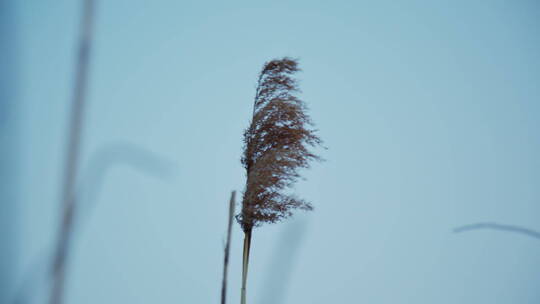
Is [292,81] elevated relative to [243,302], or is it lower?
elevated

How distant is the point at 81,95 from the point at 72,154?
2.0 inches

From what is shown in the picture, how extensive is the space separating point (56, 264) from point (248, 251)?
345 centimetres

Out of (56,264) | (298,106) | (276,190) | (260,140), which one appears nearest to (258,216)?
(276,190)

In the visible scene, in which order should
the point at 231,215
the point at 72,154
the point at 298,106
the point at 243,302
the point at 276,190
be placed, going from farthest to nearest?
the point at 298,106 → the point at 276,190 → the point at 243,302 → the point at 231,215 → the point at 72,154

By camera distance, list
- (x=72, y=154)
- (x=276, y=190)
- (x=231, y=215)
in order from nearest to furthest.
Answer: (x=72, y=154), (x=231, y=215), (x=276, y=190)

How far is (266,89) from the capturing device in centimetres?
415

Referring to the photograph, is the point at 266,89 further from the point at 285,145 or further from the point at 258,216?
the point at 258,216

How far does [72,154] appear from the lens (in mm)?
401

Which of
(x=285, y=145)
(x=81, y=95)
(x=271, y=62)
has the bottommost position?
(x=81, y=95)

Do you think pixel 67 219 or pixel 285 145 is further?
pixel 285 145

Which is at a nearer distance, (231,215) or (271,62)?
(231,215)

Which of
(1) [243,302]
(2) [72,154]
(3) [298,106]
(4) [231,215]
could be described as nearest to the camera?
(2) [72,154]

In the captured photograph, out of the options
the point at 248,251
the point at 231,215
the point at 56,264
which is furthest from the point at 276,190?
the point at 56,264

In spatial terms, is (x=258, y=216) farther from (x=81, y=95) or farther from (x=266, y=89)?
(x=81, y=95)
